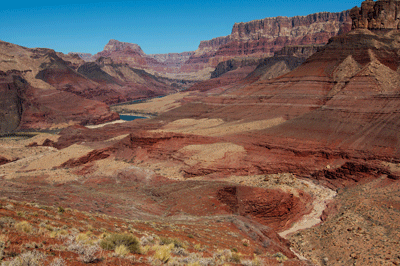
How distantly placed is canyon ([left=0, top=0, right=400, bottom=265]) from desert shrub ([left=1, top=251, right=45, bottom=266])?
36cm

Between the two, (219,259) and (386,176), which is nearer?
(219,259)

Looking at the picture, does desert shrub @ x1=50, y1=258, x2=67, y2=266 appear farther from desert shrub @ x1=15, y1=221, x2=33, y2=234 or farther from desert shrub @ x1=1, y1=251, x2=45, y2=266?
desert shrub @ x1=15, y1=221, x2=33, y2=234

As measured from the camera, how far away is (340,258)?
1491 centimetres

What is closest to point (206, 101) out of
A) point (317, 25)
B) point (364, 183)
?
point (364, 183)

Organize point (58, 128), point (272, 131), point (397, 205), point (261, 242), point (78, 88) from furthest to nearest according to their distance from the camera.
Result: point (78, 88)
point (58, 128)
point (272, 131)
point (397, 205)
point (261, 242)

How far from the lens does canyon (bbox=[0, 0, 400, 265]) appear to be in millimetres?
13133

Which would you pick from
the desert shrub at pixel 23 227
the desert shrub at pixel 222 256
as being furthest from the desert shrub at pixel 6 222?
the desert shrub at pixel 222 256

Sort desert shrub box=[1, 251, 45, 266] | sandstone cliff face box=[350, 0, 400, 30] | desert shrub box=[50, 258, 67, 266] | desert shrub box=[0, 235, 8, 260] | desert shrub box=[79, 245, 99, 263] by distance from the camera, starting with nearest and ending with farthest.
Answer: desert shrub box=[1, 251, 45, 266] → desert shrub box=[0, 235, 8, 260] → desert shrub box=[50, 258, 67, 266] → desert shrub box=[79, 245, 99, 263] → sandstone cliff face box=[350, 0, 400, 30]

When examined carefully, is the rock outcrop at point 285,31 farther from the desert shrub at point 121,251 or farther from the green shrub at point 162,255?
the desert shrub at point 121,251

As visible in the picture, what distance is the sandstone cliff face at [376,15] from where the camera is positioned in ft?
194

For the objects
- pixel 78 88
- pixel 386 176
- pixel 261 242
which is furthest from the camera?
pixel 78 88

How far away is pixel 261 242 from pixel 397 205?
1099 cm

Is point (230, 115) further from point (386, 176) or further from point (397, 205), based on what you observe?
point (397, 205)

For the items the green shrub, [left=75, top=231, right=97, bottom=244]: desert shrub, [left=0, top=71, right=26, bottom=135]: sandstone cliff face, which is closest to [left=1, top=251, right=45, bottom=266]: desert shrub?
[left=75, top=231, right=97, bottom=244]: desert shrub
